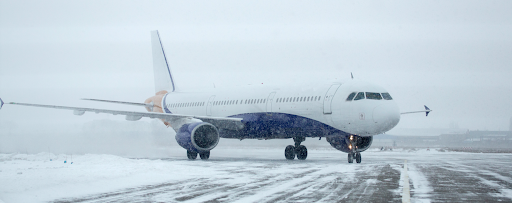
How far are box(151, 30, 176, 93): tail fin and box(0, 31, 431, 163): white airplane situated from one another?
6034 millimetres

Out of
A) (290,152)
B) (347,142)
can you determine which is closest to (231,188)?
(347,142)

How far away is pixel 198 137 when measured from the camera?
20766mm

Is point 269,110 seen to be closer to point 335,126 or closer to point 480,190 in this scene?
point 335,126

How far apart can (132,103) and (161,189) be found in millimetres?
19695

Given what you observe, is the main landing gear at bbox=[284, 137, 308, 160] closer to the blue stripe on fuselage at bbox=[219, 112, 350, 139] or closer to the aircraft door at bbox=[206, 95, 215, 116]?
the blue stripe on fuselage at bbox=[219, 112, 350, 139]

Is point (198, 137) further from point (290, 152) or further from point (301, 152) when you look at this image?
point (301, 152)

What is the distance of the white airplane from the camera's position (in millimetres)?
17812

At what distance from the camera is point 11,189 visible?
8.96 metres

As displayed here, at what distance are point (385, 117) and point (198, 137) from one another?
844cm

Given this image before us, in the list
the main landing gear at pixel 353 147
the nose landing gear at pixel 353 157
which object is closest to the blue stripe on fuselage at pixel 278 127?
the main landing gear at pixel 353 147

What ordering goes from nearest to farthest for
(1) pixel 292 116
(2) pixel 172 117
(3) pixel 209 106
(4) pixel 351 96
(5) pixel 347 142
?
(4) pixel 351 96 < (5) pixel 347 142 < (1) pixel 292 116 < (2) pixel 172 117 < (3) pixel 209 106

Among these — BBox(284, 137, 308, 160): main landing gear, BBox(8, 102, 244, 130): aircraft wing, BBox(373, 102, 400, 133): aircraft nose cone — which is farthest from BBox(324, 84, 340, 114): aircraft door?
BBox(8, 102, 244, 130): aircraft wing

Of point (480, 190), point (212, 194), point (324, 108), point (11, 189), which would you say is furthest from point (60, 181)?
point (324, 108)

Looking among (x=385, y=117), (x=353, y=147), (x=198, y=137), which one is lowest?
(x=353, y=147)
